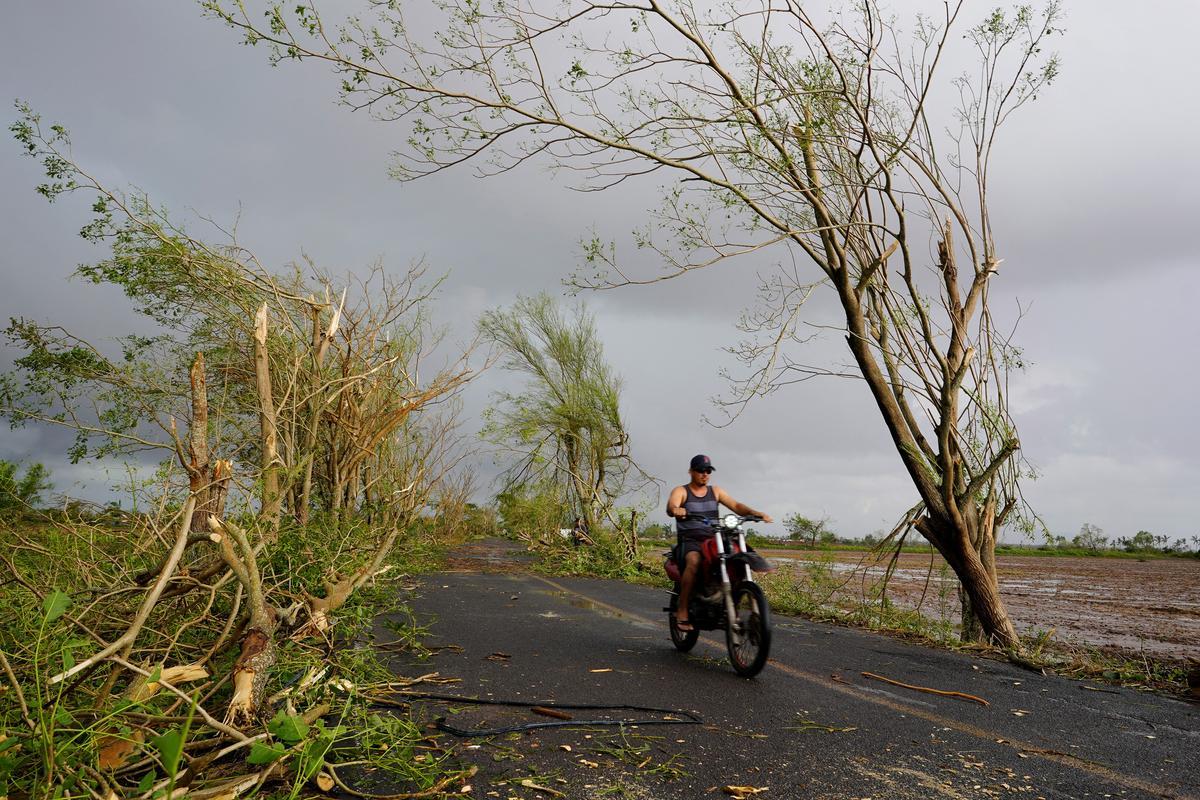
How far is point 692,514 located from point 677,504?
0.66ft

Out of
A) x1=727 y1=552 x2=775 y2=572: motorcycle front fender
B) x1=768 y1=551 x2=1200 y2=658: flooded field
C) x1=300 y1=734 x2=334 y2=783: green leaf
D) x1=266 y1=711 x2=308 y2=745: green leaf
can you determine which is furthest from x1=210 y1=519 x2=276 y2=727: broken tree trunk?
x1=768 y1=551 x2=1200 y2=658: flooded field

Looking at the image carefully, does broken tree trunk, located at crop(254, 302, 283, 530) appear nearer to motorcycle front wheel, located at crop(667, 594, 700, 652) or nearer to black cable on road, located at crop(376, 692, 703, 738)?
black cable on road, located at crop(376, 692, 703, 738)

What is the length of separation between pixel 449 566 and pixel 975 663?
14.0m

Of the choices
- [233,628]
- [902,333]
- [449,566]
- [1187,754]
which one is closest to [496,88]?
[902,333]

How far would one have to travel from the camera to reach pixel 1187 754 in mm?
4895

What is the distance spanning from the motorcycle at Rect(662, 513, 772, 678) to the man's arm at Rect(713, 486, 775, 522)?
3.6 inches

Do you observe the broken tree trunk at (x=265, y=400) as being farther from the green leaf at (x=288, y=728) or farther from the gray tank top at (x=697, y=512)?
the gray tank top at (x=697, y=512)

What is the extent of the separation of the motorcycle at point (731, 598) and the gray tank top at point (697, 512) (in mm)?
56

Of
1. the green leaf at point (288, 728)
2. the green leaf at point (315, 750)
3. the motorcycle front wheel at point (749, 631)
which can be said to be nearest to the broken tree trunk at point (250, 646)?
the green leaf at point (315, 750)

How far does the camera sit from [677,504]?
304 inches

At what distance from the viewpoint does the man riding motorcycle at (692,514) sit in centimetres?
767

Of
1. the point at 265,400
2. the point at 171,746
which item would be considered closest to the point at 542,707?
the point at 265,400

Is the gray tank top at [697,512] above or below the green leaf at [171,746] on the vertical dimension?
above

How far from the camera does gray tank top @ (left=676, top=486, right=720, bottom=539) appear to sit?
307 inches
